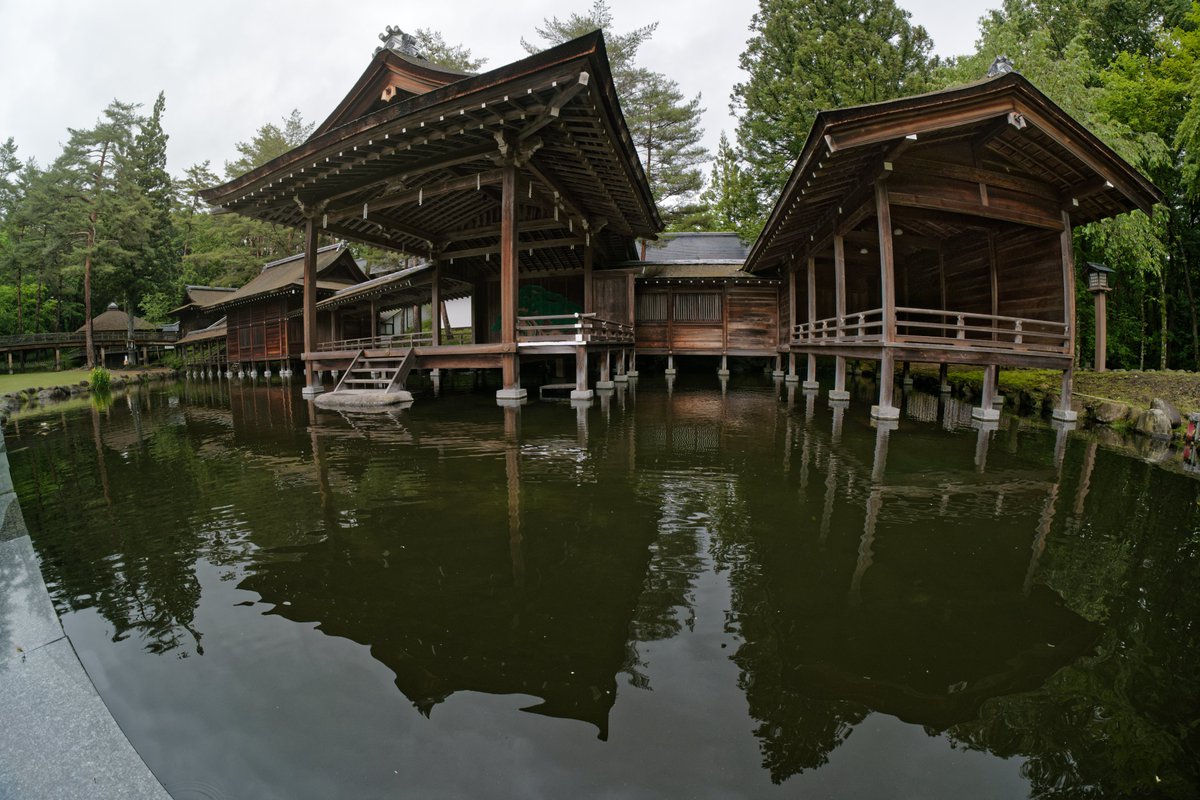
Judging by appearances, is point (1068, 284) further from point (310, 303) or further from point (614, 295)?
point (310, 303)

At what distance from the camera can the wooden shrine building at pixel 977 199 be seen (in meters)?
7.62

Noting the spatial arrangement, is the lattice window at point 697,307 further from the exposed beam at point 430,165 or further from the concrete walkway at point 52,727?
the concrete walkway at point 52,727

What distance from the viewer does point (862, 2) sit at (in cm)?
1780

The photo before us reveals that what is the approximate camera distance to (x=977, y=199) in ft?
29.4

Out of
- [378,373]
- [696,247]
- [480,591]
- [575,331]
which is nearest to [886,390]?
[575,331]

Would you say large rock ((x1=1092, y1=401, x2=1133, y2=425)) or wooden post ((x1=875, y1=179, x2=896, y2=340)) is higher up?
wooden post ((x1=875, y1=179, x2=896, y2=340))

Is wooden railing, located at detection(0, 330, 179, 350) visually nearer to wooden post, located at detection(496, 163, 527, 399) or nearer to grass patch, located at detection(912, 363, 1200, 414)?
wooden post, located at detection(496, 163, 527, 399)

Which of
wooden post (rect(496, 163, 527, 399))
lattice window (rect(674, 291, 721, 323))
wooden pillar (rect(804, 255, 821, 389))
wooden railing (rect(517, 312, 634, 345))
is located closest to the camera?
wooden post (rect(496, 163, 527, 399))

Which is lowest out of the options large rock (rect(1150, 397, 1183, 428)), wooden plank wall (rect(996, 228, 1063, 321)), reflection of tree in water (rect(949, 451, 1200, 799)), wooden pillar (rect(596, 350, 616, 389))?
reflection of tree in water (rect(949, 451, 1200, 799))

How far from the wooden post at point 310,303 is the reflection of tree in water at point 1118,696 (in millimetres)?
13697

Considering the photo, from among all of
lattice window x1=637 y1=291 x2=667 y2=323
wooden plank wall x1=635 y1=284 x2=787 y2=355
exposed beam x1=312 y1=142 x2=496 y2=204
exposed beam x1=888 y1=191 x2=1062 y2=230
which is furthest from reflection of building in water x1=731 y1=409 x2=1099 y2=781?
lattice window x1=637 y1=291 x2=667 y2=323

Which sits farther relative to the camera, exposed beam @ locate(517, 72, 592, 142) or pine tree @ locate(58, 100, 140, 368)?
pine tree @ locate(58, 100, 140, 368)

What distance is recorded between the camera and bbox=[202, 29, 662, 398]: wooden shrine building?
27.1 feet

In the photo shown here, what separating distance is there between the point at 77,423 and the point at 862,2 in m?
24.8
